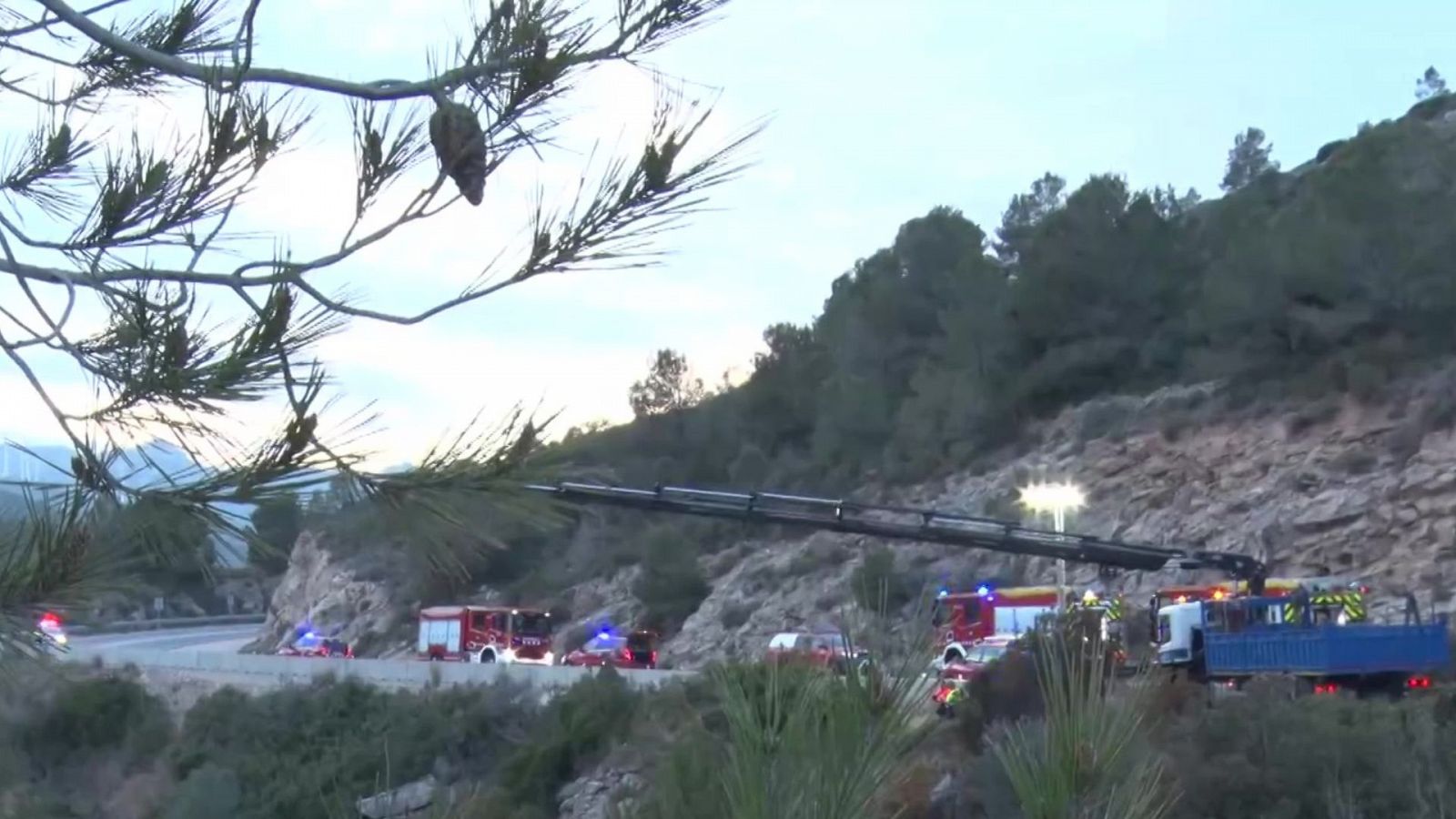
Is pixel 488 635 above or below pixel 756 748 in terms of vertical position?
above

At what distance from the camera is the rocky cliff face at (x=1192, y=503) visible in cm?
3503

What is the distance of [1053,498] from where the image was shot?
117ft

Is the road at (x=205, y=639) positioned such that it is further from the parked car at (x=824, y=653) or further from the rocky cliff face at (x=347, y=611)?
the parked car at (x=824, y=653)

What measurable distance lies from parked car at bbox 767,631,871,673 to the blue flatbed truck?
20243 mm

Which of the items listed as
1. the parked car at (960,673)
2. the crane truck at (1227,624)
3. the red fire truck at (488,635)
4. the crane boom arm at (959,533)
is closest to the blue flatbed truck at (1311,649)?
the crane truck at (1227,624)

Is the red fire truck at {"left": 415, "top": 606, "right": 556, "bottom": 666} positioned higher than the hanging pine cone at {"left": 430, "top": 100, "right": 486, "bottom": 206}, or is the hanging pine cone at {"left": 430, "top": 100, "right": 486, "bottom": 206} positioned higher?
the hanging pine cone at {"left": 430, "top": 100, "right": 486, "bottom": 206}

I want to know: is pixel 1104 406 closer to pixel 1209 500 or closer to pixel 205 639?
pixel 1209 500

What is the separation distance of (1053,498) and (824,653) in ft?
107

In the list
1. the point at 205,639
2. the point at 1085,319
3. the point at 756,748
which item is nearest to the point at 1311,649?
the point at 756,748

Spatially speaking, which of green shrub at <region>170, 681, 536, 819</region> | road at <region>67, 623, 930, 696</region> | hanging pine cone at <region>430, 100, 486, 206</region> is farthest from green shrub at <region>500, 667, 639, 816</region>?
hanging pine cone at <region>430, 100, 486, 206</region>

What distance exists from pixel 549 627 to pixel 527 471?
141ft

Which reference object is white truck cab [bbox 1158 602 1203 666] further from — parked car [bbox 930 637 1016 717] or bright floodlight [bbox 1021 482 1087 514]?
bright floodlight [bbox 1021 482 1087 514]

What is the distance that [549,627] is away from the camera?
46.1 meters

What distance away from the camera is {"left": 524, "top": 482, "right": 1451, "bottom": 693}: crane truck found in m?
23.4
